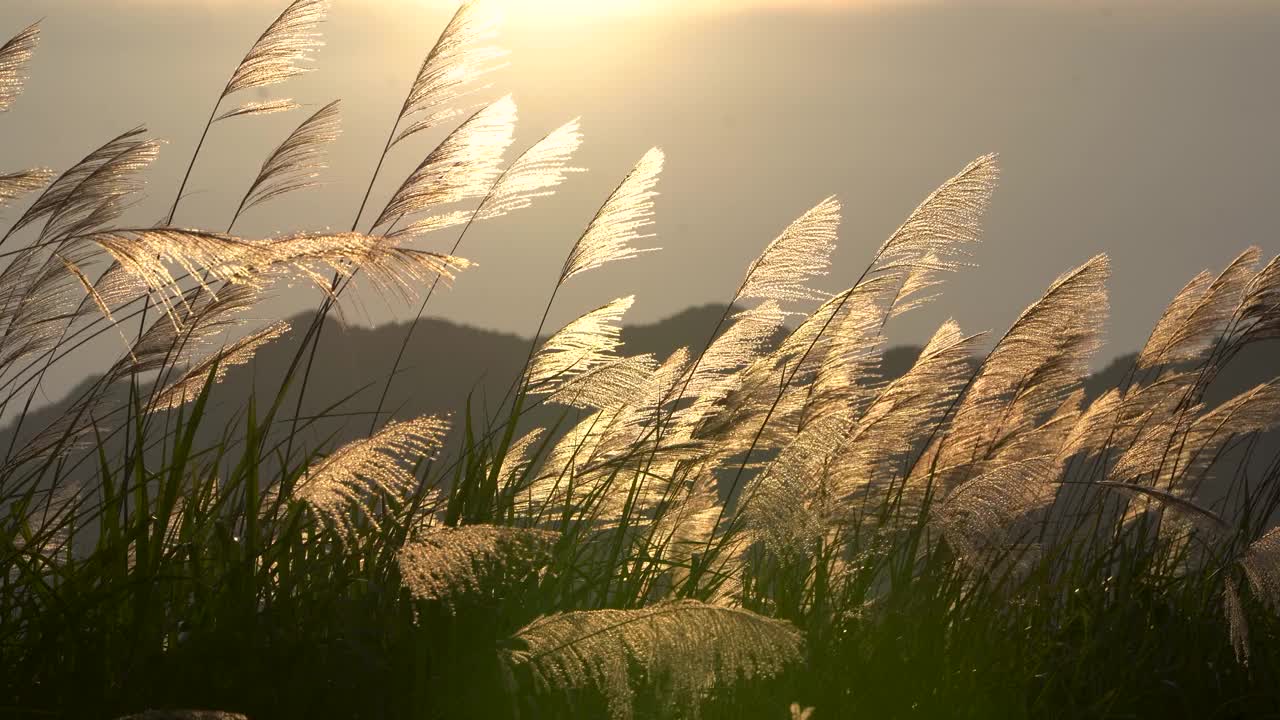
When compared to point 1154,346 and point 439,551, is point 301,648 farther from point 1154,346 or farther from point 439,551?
point 1154,346

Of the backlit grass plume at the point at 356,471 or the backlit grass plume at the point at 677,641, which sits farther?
the backlit grass plume at the point at 356,471

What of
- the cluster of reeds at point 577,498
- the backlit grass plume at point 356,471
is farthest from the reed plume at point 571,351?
the backlit grass plume at point 356,471

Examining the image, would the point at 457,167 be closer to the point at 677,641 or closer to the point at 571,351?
the point at 571,351

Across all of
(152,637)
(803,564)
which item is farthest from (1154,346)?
(152,637)

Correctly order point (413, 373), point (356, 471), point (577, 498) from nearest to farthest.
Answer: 1. point (356, 471)
2. point (577, 498)
3. point (413, 373)

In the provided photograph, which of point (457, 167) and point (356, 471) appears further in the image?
point (457, 167)

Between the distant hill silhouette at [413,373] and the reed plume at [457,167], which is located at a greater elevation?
the reed plume at [457,167]

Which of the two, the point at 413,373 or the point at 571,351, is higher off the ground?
the point at 571,351

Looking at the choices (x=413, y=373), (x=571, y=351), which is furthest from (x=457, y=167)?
(x=413, y=373)

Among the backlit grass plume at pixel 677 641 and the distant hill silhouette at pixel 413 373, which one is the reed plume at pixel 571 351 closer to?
the distant hill silhouette at pixel 413 373

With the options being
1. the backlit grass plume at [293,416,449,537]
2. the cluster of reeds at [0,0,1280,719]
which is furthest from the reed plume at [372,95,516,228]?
the backlit grass plume at [293,416,449,537]

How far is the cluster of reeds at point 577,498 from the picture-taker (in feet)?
8.14

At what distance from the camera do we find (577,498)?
132 inches

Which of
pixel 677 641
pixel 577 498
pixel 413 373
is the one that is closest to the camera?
pixel 677 641
